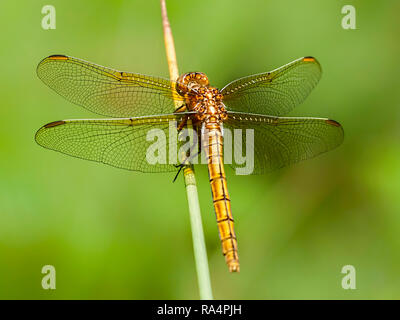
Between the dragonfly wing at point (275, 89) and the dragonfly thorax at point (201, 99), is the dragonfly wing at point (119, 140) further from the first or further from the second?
the dragonfly wing at point (275, 89)

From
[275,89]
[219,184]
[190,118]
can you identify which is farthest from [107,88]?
[275,89]

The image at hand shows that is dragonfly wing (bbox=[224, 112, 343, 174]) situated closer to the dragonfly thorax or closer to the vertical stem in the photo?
the dragonfly thorax

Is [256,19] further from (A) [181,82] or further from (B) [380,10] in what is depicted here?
(A) [181,82]

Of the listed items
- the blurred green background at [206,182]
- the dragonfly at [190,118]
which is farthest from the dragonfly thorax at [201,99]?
the blurred green background at [206,182]

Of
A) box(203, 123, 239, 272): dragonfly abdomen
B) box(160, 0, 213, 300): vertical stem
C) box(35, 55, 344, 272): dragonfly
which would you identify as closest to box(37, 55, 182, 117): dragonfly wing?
box(35, 55, 344, 272): dragonfly

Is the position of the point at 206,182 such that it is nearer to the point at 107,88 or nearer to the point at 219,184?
the point at 219,184

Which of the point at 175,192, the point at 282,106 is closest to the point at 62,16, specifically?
the point at 175,192

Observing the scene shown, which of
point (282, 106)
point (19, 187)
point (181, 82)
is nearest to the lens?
point (181, 82)

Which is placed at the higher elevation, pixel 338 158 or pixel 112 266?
pixel 338 158
